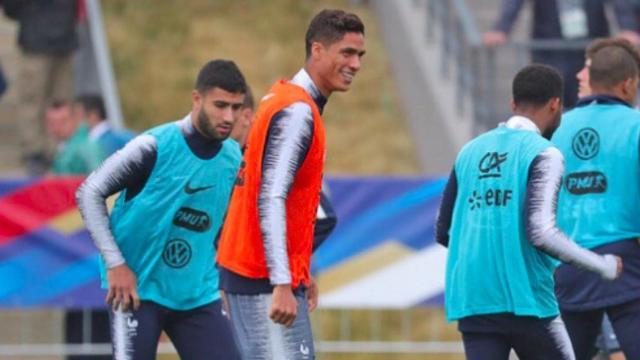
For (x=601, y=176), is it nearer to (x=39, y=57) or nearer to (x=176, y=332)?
(x=176, y=332)

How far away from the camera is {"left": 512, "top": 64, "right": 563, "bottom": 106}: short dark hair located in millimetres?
9250

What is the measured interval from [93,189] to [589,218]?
8.47 ft

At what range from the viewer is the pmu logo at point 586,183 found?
10109 mm

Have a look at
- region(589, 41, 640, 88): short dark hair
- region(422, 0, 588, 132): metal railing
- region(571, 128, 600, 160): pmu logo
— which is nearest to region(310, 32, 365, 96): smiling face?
region(571, 128, 600, 160): pmu logo

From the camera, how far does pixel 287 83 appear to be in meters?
8.72

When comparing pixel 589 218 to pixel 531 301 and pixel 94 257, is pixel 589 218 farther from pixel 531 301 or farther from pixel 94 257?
pixel 94 257

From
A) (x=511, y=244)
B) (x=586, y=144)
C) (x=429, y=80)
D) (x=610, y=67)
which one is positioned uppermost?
(x=429, y=80)

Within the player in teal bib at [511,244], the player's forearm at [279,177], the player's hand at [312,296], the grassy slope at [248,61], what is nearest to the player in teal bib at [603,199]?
the player in teal bib at [511,244]

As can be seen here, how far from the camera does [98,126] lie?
1474 cm

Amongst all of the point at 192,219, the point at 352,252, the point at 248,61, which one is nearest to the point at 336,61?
the point at 192,219

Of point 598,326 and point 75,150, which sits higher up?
point 75,150

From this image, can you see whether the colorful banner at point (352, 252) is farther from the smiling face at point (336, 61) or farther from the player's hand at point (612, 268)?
the smiling face at point (336, 61)

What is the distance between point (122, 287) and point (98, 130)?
5.35 meters

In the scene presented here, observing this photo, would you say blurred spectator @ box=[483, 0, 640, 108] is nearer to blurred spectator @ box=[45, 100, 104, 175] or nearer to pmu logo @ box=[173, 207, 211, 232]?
blurred spectator @ box=[45, 100, 104, 175]
